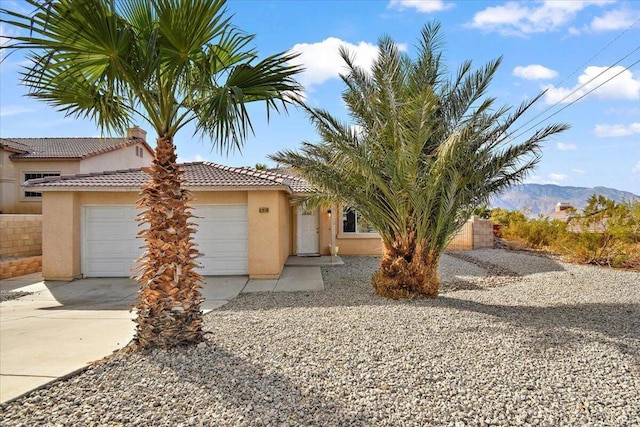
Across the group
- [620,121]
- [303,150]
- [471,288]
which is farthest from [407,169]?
[620,121]

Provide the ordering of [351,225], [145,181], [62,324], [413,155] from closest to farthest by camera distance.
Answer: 1. [62,324]
2. [413,155]
3. [145,181]
4. [351,225]

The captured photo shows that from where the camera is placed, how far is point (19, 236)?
1514 centimetres

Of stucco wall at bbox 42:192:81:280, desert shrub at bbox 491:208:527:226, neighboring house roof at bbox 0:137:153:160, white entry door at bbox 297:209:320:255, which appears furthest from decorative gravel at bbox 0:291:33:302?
desert shrub at bbox 491:208:527:226

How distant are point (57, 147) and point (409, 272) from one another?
26.4 meters

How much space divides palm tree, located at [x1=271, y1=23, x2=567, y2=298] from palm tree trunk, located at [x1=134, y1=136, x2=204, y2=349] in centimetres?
454

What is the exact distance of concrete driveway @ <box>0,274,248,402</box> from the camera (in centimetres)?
506

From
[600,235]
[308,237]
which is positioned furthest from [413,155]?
[600,235]

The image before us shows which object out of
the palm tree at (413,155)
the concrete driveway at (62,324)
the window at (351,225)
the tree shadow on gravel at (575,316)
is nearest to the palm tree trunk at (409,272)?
the palm tree at (413,155)

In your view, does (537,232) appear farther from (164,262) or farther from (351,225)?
(164,262)

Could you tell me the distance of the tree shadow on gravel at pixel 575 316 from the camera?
663 centimetres

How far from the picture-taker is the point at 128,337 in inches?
259

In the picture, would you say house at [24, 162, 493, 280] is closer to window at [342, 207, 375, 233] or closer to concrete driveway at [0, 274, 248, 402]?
concrete driveway at [0, 274, 248, 402]

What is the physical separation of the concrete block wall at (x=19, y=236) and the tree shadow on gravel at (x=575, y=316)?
52.4 feet

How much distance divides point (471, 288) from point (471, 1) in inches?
321
